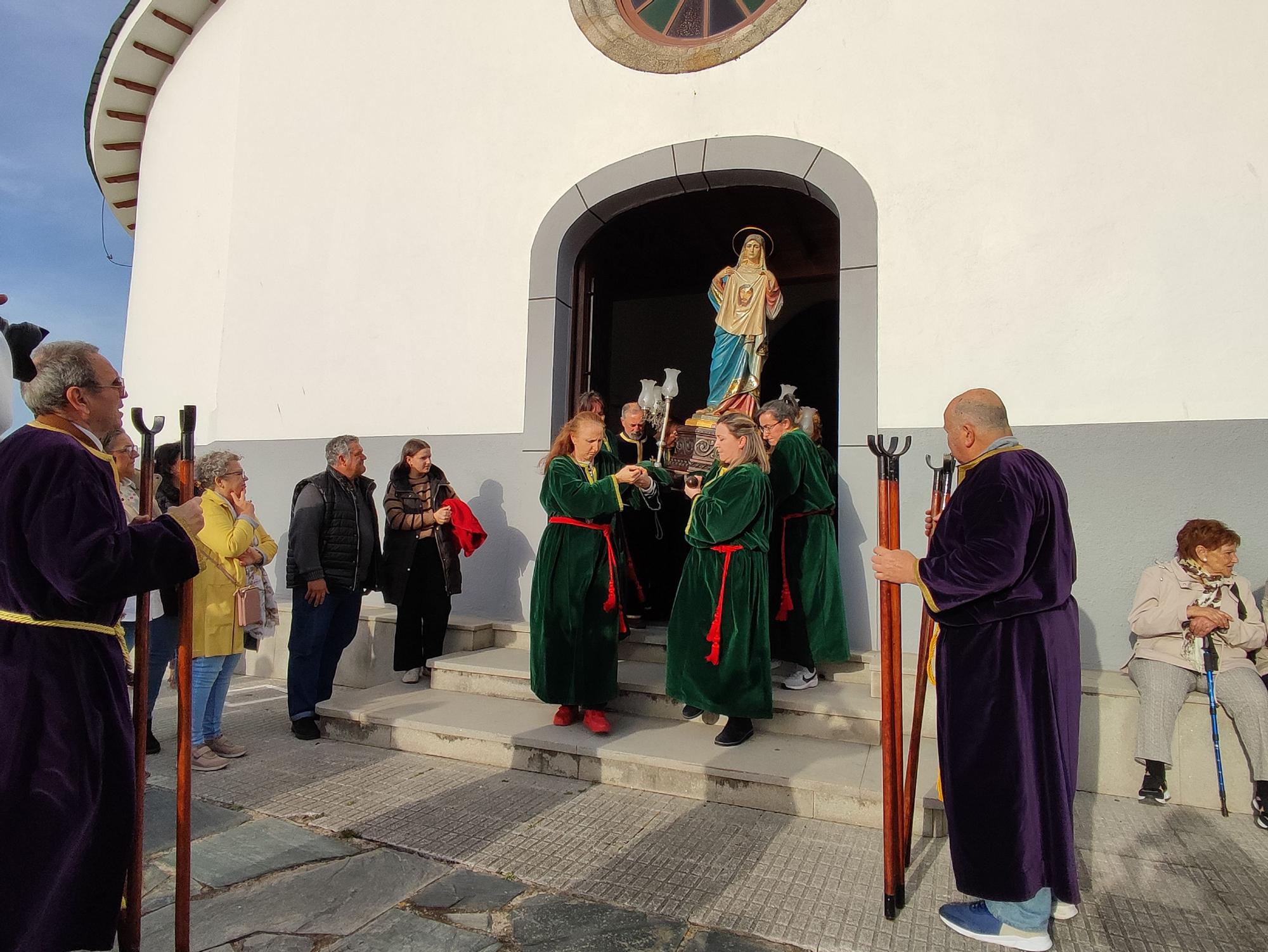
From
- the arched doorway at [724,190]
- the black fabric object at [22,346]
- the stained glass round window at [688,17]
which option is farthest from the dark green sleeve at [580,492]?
the stained glass round window at [688,17]

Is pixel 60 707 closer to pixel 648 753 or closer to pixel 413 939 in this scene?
pixel 413 939

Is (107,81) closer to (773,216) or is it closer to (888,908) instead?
(773,216)

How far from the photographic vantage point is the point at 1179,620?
391 centimetres

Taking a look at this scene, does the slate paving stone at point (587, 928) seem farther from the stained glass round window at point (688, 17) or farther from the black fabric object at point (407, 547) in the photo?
the stained glass round window at point (688, 17)

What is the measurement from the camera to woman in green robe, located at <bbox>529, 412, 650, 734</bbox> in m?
4.34

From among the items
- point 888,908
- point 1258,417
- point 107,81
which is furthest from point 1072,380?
point 107,81

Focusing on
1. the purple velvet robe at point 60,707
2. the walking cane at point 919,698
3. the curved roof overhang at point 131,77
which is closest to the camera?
the purple velvet robe at point 60,707

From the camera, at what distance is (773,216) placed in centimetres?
852

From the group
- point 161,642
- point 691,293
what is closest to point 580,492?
point 161,642

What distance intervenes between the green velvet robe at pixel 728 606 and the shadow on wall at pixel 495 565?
2.18 m

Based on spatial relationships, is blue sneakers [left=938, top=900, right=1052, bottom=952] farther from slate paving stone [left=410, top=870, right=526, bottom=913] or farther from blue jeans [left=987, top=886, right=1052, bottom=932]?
slate paving stone [left=410, top=870, right=526, bottom=913]

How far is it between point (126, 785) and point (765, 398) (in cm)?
795

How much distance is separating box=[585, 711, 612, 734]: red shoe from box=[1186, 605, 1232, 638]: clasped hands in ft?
9.55

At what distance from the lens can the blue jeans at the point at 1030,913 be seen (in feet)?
8.38
